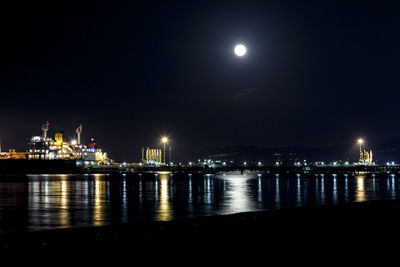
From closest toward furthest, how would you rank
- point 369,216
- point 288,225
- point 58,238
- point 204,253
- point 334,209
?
point 204,253 < point 58,238 < point 288,225 < point 369,216 < point 334,209

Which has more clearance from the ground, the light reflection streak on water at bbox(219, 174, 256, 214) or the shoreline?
the shoreline

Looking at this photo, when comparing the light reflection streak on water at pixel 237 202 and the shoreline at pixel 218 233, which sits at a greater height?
the shoreline at pixel 218 233

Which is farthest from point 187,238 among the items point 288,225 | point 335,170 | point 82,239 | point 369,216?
point 335,170

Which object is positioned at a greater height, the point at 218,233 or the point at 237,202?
the point at 218,233

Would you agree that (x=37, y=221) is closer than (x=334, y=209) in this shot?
No

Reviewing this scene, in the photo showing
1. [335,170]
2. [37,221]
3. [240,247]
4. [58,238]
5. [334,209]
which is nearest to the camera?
[240,247]

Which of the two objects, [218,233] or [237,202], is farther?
[237,202]

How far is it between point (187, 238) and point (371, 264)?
19.2ft

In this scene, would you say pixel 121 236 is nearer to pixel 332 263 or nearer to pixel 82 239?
pixel 82 239

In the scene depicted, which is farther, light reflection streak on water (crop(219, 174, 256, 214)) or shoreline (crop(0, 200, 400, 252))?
light reflection streak on water (crop(219, 174, 256, 214))

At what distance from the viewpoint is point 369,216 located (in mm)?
19766

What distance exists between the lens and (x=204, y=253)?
12.2 metres

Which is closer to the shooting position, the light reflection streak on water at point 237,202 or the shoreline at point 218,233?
the shoreline at point 218,233

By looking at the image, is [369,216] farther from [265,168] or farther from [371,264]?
[265,168]
